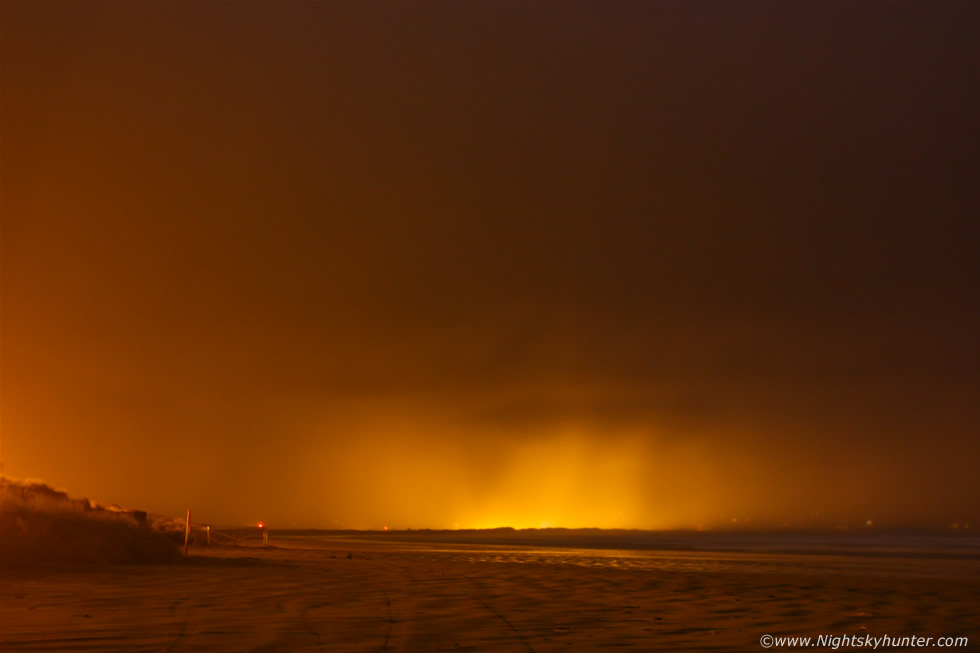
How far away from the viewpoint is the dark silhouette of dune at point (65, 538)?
2262 centimetres

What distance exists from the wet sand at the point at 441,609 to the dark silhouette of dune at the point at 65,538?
1.32 meters

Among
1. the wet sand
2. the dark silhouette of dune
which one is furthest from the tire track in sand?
the dark silhouette of dune

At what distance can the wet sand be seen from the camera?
11820 millimetres

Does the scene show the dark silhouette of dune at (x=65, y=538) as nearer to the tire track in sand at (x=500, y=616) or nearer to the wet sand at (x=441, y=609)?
the wet sand at (x=441, y=609)

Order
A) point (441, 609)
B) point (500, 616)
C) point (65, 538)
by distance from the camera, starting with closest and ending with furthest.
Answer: point (500, 616)
point (441, 609)
point (65, 538)

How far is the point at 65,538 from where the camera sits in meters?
24.4

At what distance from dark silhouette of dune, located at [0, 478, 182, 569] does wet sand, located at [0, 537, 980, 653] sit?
132 centimetres

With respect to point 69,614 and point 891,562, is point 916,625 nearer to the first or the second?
point 69,614

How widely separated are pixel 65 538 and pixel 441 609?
47.7 ft

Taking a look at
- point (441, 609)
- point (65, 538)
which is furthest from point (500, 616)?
point (65, 538)

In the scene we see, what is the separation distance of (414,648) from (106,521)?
19.6 metres

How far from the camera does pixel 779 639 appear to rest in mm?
12625

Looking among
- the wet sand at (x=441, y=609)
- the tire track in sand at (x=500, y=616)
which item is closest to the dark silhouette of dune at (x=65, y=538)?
the wet sand at (x=441, y=609)

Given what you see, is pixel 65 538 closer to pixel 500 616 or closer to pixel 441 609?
pixel 441 609
